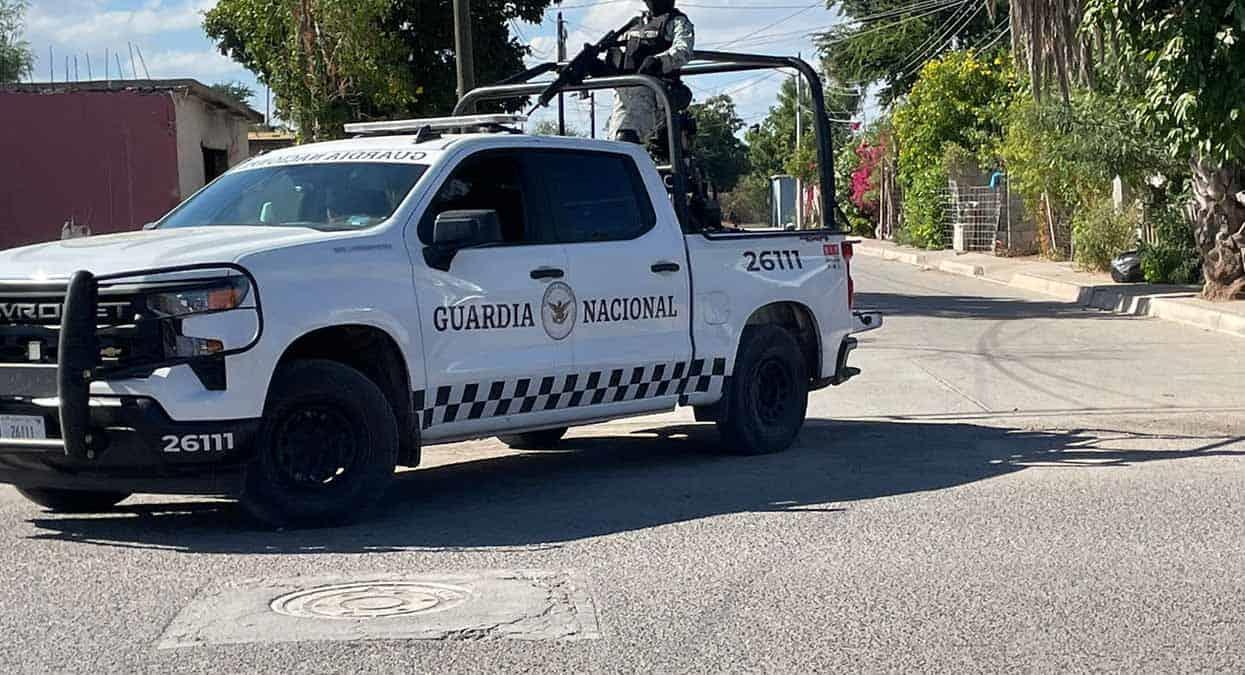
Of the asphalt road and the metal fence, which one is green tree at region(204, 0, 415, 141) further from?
the metal fence

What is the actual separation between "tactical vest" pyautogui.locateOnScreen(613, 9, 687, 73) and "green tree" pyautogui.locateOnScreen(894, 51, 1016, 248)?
1226 inches

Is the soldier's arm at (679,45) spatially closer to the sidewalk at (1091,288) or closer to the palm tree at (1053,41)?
the sidewalk at (1091,288)

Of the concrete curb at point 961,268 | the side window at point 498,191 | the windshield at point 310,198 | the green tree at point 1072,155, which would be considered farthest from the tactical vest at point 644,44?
the concrete curb at point 961,268

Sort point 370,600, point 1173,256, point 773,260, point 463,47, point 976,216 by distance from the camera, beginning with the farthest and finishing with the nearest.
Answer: point 976,216 → point 1173,256 → point 463,47 → point 773,260 → point 370,600

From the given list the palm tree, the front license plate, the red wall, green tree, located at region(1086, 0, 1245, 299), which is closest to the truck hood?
the front license plate

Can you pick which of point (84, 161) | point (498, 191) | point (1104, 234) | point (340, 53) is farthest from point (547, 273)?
point (1104, 234)

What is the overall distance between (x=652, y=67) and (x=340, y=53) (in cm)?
1134

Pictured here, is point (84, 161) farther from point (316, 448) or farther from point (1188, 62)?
point (316, 448)

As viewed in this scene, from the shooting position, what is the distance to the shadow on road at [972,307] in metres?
22.3

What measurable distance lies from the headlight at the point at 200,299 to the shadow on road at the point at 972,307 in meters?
15.9

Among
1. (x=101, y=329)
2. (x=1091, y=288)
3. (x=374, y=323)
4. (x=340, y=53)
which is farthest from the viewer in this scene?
(x=1091, y=288)

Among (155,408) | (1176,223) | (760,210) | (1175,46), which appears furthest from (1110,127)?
(760,210)

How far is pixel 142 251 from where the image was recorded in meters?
7.54

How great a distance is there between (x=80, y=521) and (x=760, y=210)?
79.4 m
